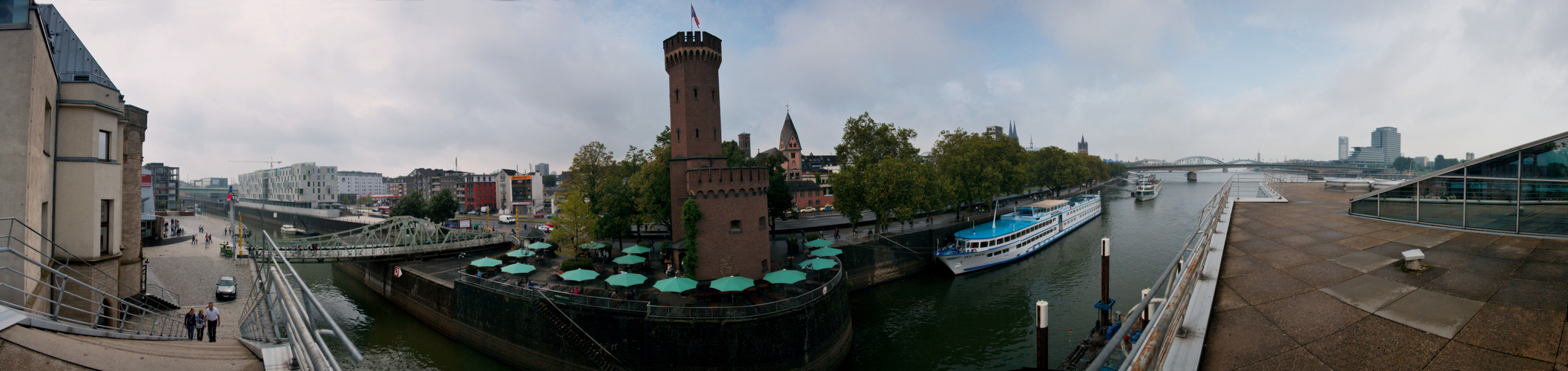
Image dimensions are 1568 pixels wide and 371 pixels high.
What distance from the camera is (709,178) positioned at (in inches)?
947

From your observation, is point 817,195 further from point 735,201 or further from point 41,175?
point 41,175

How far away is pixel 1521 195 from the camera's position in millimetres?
8406

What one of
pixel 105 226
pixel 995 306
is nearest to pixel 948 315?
pixel 995 306

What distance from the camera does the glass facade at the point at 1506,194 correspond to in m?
8.04

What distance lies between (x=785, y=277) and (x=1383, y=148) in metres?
151

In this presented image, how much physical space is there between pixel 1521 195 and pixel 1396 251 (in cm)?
249

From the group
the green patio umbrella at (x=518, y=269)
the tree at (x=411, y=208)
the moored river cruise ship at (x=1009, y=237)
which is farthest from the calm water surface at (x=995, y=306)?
the tree at (x=411, y=208)

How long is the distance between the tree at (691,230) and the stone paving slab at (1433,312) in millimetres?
20987

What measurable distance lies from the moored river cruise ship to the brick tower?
16338 mm

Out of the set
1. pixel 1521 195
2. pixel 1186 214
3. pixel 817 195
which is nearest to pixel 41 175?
pixel 1521 195

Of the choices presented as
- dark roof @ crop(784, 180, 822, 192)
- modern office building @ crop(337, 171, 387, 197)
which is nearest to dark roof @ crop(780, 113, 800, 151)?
dark roof @ crop(784, 180, 822, 192)

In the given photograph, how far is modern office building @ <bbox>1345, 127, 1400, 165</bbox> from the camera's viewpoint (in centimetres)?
10594

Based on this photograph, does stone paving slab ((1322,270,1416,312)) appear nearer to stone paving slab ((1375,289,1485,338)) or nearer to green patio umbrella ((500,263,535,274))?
stone paving slab ((1375,289,1485,338))

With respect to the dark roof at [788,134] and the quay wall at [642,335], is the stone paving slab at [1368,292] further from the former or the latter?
the dark roof at [788,134]
